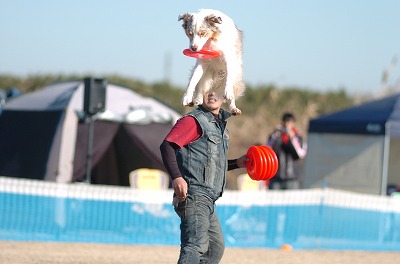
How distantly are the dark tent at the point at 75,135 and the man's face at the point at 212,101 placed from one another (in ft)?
29.4

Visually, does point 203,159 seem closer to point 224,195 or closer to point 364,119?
point 224,195

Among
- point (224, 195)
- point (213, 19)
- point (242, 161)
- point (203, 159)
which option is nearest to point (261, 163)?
point (242, 161)

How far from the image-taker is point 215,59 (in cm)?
582

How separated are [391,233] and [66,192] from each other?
461 centimetres

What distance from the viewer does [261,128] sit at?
27.4 meters

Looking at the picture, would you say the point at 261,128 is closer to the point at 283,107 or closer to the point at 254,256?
the point at 283,107

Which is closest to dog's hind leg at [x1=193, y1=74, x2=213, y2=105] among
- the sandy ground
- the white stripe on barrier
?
the sandy ground

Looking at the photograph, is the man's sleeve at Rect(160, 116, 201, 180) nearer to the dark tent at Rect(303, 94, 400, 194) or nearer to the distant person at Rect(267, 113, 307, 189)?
the distant person at Rect(267, 113, 307, 189)

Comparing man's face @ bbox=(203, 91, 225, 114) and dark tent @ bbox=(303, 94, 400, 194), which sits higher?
man's face @ bbox=(203, 91, 225, 114)

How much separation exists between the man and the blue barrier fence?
5457 mm

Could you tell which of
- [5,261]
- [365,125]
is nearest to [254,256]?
[5,261]

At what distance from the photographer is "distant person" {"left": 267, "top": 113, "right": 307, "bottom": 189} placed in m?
14.0

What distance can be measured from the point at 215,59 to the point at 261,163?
0.76 m

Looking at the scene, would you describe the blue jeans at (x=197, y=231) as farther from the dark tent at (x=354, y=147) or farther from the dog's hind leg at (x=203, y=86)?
the dark tent at (x=354, y=147)
